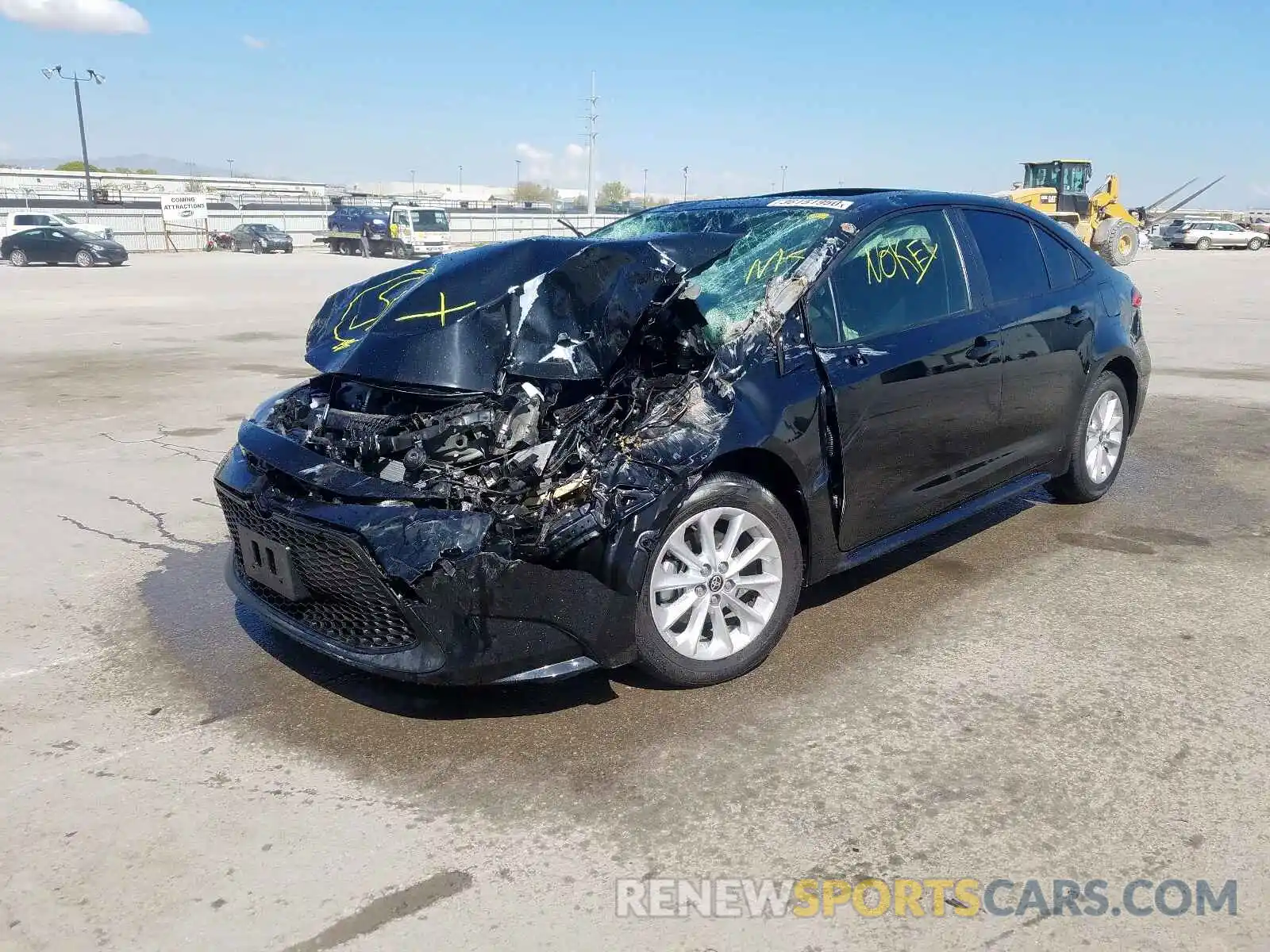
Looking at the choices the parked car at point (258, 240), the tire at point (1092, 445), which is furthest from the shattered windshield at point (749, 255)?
the parked car at point (258, 240)

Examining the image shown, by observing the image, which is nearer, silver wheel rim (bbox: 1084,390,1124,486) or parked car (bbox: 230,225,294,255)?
silver wheel rim (bbox: 1084,390,1124,486)

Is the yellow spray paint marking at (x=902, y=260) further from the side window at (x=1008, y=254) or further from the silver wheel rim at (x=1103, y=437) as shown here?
the silver wheel rim at (x=1103, y=437)

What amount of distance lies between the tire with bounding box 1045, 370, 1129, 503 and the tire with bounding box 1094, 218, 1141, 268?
2690 centimetres

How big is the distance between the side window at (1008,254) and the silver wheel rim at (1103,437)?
0.95 metres

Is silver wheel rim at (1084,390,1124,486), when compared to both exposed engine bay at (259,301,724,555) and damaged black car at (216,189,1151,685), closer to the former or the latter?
damaged black car at (216,189,1151,685)

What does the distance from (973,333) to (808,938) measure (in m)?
2.88

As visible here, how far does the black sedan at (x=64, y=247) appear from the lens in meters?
30.3

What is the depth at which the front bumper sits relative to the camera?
Result: 3.15 m

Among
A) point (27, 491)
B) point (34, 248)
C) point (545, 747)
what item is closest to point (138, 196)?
point (34, 248)

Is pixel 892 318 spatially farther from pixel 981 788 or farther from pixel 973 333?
pixel 981 788

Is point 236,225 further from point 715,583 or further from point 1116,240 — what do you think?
point 715,583

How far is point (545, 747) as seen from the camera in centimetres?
335

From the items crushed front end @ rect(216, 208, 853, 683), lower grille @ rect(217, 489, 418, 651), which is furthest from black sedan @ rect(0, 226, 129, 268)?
lower grille @ rect(217, 489, 418, 651)

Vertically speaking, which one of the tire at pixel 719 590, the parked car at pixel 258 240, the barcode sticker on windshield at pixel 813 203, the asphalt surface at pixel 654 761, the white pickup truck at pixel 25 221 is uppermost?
the white pickup truck at pixel 25 221
